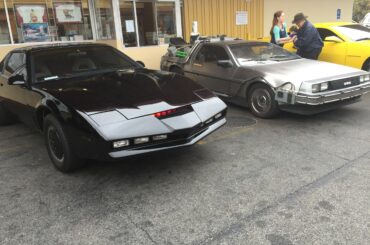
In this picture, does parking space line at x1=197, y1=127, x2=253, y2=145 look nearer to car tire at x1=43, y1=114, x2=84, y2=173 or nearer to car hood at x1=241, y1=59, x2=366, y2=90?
car hood at x1=241, y1=59, x2=366, y2=90

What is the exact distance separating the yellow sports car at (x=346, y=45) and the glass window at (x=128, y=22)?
18.3ft

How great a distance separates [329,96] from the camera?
17.3 ft

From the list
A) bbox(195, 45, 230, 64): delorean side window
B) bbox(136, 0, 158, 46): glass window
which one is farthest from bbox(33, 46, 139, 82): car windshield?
bbox(136, 0, 158, 46): glass window

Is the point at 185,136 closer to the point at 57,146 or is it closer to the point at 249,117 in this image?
the point at 57,146

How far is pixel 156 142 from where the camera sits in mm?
3379

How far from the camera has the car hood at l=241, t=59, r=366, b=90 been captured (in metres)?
5.39

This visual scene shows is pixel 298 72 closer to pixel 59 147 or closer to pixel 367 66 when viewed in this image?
pixel 367 66

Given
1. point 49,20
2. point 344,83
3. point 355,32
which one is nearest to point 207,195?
point 344,83

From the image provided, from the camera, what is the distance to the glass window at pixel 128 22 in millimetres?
10664

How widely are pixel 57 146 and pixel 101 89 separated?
81cm

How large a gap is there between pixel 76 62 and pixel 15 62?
1.07 m

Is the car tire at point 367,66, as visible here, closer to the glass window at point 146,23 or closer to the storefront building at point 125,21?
the storefront building at point 125,21

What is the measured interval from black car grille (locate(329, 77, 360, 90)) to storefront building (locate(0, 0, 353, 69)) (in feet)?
22.7

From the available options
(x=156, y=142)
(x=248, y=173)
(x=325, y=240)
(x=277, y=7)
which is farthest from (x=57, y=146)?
(x=277, y=7)
